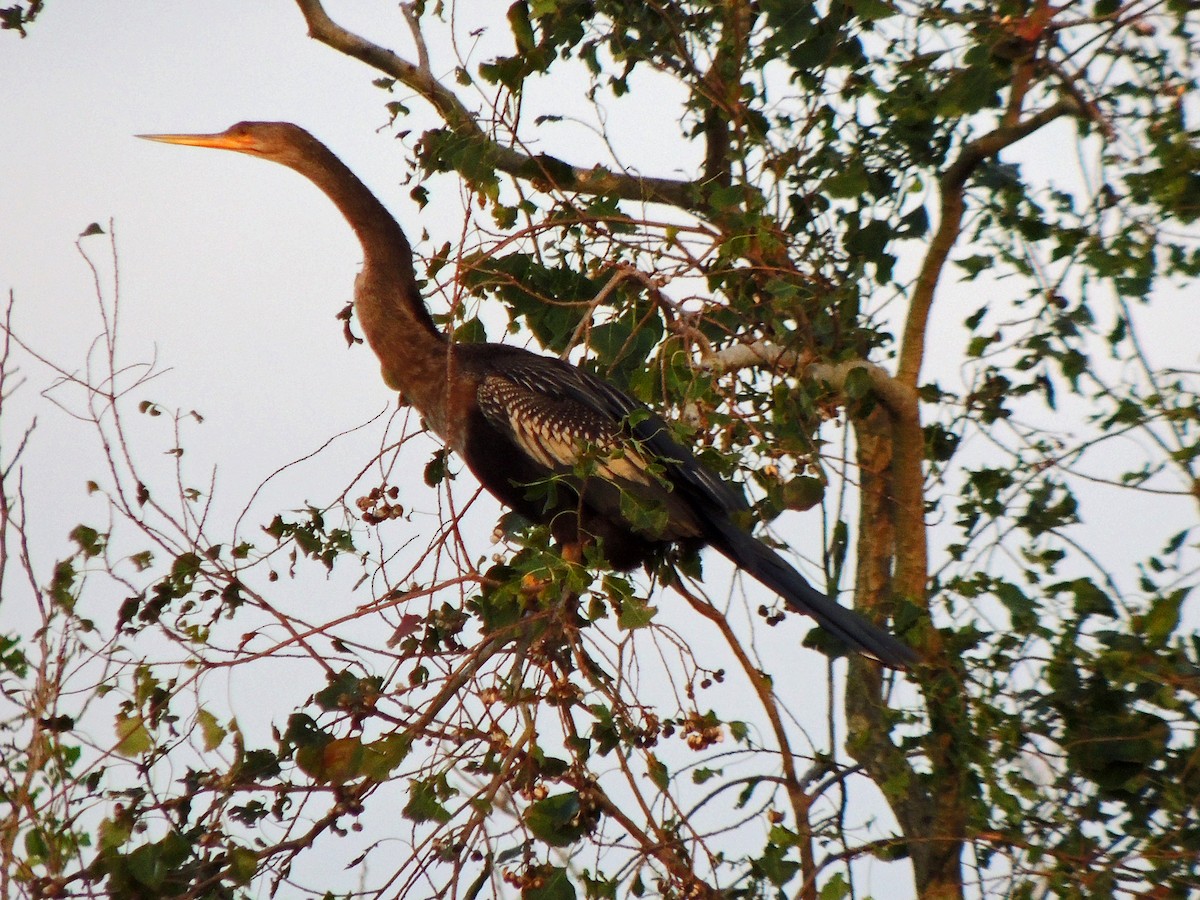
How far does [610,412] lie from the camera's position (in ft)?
9.26

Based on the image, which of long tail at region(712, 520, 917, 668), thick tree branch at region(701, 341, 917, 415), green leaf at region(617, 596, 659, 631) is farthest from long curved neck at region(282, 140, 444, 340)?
green leaf at region(617, 596, 659, 631)

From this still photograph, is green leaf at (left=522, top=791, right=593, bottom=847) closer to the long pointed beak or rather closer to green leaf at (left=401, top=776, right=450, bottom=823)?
green leaf at (left=401, top=776, right=450, bottom=823)

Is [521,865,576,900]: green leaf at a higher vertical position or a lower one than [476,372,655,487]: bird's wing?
lower

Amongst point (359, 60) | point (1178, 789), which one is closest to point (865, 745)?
point (1178, 789)

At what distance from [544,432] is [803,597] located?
0.65m

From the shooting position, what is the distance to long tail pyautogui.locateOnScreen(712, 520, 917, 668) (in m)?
2.47

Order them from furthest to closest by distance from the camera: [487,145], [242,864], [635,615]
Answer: [487,145] → [635,615] → [242,864]

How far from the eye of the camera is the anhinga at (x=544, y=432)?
2621mm

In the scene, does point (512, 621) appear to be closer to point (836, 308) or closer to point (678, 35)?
point (836, 308)

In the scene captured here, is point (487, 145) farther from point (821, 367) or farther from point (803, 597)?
point (803, 597)

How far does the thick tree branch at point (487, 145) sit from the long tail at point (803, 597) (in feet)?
2.41

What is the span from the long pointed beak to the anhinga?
29 cm

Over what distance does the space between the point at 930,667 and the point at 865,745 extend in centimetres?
22

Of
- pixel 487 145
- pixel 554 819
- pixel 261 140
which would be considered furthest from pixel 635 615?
pixel 261 140
